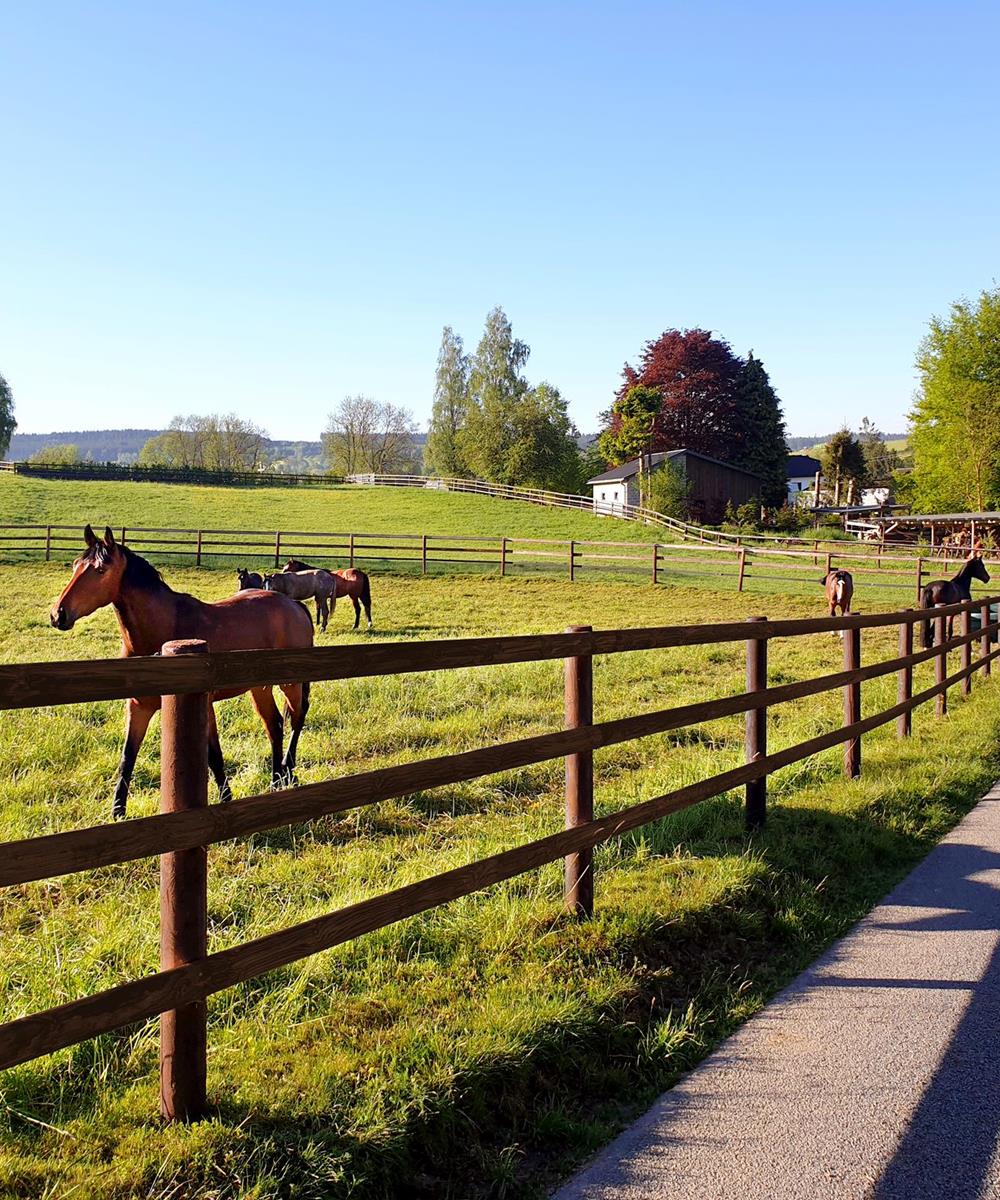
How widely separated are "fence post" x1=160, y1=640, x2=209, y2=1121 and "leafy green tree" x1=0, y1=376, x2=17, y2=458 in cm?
10371

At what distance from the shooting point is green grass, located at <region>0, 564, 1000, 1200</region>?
107 inches

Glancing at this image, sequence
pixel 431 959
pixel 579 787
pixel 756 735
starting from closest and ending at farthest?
pixel 431 959 < pixel 579 787 < pixel 756 735

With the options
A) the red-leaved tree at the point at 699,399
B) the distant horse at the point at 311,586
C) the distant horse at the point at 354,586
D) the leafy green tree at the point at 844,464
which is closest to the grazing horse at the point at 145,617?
the distant horse at the point at 311,586

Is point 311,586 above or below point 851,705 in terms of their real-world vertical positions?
above

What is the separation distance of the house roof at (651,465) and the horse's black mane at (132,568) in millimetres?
58073

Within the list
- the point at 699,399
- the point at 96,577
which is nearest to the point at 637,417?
the point at 699,399

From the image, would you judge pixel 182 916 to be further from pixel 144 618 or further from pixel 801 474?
pixel 801 474

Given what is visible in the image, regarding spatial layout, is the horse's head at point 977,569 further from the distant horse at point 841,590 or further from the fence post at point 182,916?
the fence post at point 182,916

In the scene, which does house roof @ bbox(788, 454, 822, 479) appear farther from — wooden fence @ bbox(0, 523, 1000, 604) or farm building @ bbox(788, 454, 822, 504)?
wooden fence @ bbox(0, 523, 1000, 604)

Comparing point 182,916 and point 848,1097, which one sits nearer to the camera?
point 182,916

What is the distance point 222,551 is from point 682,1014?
107 ft

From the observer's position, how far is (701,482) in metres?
65.2

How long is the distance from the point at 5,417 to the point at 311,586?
298ft

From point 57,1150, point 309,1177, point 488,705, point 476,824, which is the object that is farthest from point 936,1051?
point 488,705
